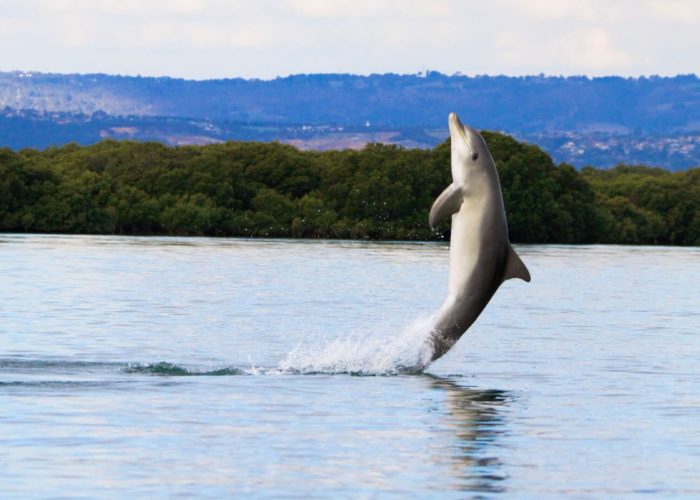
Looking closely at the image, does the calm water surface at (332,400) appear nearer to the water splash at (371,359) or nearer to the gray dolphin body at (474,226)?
the water splash at (371,359)

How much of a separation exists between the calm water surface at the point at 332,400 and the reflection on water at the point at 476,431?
0.04 meters

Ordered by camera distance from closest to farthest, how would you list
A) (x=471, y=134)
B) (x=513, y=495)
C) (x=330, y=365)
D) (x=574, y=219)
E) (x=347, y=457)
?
(x=513, y=495)
(x=347, y=457)
(x=471, y=134)
(x=330, y=365)
(x=574, y=219)

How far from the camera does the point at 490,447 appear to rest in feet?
68.7

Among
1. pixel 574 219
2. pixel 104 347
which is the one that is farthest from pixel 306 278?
pixel 574 219

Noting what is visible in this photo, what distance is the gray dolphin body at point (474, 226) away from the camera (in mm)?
22922

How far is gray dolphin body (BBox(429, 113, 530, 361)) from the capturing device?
2292cm

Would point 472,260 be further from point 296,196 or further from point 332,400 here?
point 296,196

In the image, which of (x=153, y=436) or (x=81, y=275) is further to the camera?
(x=81, y=275)

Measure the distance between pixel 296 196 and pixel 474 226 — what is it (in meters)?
155

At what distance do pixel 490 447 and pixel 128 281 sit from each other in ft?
143

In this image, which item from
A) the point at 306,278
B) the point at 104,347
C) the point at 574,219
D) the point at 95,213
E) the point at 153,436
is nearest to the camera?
the point at 153,436

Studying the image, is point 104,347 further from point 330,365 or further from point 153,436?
point 153,436

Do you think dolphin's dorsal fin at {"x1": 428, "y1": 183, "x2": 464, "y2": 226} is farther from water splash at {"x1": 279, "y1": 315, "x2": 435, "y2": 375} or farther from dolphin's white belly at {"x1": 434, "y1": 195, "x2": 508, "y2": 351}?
Answer: water splash at {"x1": 279, "y1": 315, "x2": 435, "y2": 375}

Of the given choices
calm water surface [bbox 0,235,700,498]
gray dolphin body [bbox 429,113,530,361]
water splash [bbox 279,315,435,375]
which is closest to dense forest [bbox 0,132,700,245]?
calm water surface [bbox 0,235,700,498]
